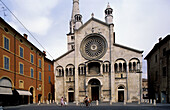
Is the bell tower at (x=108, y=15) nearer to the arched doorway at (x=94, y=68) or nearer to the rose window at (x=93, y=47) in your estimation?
the rose window at (x=93, y=47)

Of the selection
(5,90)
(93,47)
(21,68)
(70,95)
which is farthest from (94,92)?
(5,90)

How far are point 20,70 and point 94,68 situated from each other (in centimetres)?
1688

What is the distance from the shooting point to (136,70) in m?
32.6

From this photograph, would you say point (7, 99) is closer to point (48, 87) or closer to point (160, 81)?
point (48, 87)

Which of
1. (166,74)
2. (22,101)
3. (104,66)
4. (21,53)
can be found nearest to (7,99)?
(22,101)

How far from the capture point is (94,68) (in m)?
36.1

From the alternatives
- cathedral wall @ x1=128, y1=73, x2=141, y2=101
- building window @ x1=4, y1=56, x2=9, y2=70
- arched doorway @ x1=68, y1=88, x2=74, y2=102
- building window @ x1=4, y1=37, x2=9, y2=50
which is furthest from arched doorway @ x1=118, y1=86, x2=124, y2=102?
building window @ x1=4, y1=37, x2=9, y2=50

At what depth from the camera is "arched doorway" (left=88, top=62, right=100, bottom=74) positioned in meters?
35.8

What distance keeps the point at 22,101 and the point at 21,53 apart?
351 inches

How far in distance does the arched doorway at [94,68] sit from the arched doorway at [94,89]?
2.17 m

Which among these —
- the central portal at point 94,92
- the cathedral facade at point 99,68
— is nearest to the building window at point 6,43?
the cathedral facade at point 99,68

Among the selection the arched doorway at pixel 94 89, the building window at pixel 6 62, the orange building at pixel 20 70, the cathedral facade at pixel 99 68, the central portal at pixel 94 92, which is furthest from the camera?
the central portal at pixel 94 92

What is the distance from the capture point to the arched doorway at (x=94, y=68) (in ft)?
118

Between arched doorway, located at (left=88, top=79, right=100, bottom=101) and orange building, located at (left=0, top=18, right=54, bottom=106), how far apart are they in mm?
11468
